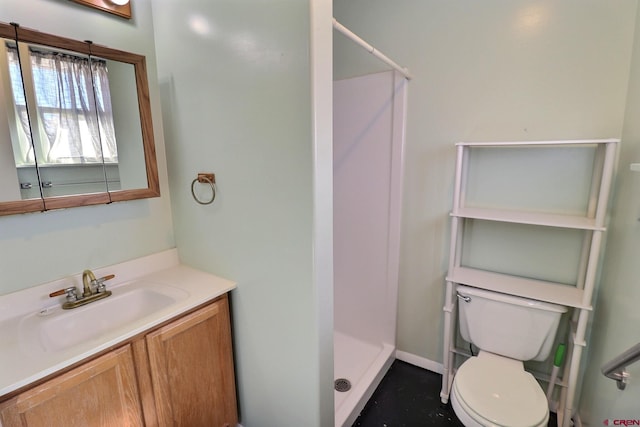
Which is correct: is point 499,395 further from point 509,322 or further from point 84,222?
point 84,222

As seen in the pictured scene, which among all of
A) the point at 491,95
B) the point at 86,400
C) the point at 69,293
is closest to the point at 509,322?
the point at 491,95

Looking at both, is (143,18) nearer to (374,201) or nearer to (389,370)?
(374,201)

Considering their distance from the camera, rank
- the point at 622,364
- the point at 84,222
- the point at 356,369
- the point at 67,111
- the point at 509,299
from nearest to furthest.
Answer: the point at 622,364, the point at 67,111, the point at 84,222, the point at 509,299, the point at 356,369

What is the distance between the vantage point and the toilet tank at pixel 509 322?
1.56 meters

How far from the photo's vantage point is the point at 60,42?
1.26m

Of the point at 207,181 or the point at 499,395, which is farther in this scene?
the point at 207,181

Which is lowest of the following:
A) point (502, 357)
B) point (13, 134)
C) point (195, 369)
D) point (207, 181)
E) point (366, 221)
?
point (502, 357)

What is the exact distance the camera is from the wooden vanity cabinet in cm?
98

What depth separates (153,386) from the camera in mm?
1247

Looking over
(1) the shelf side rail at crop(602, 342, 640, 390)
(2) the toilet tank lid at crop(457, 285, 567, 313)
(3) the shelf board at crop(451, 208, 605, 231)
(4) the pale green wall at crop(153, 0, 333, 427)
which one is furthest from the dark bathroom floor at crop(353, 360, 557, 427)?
(3) the shelf board at crop(451, 208, 605, 231)

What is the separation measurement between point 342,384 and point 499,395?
937 millimetres

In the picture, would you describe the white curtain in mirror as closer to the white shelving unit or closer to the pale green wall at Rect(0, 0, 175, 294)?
the pale green wall at Rect(0, 0, 175, 294)

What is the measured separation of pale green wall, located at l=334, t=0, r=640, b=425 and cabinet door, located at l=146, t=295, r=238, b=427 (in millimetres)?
1249

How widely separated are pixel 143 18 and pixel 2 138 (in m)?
0.85
